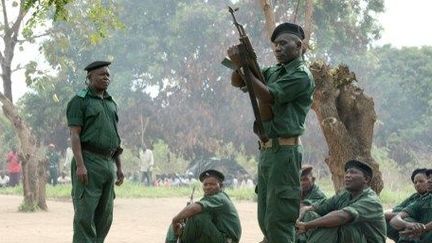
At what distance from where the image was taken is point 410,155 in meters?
37.1

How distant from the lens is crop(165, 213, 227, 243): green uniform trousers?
7867 mm

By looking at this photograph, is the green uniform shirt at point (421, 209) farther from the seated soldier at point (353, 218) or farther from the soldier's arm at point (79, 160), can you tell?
the soldier's arm at point (79, 160)

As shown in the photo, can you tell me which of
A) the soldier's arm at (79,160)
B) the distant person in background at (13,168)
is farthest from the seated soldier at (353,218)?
the distant person in background at (13,168)

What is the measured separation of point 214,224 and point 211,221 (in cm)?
5

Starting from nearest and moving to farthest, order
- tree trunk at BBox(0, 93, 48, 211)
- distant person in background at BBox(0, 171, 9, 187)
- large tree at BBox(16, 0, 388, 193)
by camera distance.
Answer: tree trunk at BBox(0, 93, 48, 211) < distant person in background at BBox(0, 171, 9, 187) < large tree at BBox(16, 0, 388, 193)

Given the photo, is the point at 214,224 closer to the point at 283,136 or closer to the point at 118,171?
the point at 118,171

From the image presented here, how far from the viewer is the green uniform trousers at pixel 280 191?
557 centimetres

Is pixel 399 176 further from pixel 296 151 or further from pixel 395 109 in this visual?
pixel 296 151

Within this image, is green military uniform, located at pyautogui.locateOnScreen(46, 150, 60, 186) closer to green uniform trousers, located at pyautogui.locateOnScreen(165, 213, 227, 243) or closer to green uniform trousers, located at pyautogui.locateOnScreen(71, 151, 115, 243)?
green uniform trousers, located at pyautogui.locateOnScreen(165, 213, 227, 243)

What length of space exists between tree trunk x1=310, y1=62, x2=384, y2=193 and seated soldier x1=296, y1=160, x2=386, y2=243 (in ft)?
10.8

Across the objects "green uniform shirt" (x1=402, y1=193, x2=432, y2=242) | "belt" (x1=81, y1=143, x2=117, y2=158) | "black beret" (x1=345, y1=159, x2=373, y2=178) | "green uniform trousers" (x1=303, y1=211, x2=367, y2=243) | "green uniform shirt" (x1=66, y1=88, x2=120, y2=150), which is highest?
"green uniform shirt" (x1=66, y1=88, x2=120, y2=150)

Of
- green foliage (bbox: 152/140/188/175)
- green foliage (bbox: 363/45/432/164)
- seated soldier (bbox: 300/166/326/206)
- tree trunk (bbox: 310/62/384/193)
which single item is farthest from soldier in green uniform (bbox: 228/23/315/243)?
green foliage (bbox: 152/140/188/175)

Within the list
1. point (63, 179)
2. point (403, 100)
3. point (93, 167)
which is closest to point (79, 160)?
point (93, 167)

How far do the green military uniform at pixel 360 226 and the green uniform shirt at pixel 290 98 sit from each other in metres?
1.48
